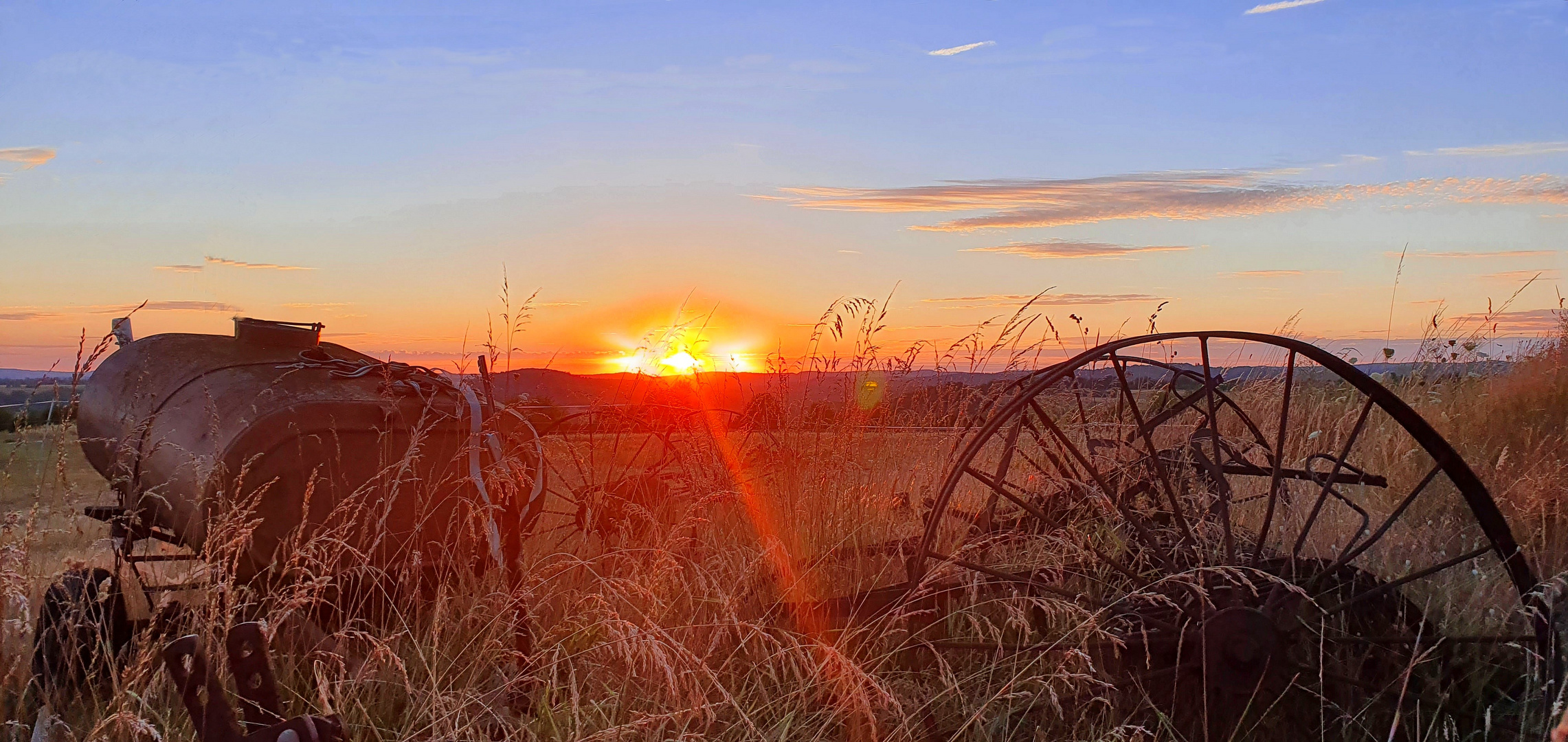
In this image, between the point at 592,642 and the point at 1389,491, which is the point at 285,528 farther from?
the point at 1389,491

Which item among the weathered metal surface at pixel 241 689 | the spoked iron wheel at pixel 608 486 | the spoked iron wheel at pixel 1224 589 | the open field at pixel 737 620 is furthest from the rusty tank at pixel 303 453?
the spoked iron wheel at pixel 1224 589

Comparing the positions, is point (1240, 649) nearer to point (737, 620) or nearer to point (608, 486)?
point (737, 620)

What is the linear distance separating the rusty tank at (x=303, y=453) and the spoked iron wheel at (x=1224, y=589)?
6.85ft

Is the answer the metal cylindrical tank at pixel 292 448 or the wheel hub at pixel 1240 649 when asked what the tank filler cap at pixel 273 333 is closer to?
the metal cylindrical tank at pixel 292 448

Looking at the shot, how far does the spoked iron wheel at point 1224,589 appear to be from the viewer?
12.4 ft

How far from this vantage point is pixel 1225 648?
3.79m

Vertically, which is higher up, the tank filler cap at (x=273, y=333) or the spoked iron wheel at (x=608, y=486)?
the tank filler cap at (x=273, y=333)

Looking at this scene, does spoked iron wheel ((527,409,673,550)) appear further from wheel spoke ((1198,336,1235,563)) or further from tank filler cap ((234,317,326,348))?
wheel spoke ((1198,336,1235,563))

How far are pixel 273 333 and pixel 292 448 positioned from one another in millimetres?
1327

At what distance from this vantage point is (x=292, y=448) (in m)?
4.15

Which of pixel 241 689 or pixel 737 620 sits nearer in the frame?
pixel 241 689

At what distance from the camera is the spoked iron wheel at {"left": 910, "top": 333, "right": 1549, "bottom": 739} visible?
378cm

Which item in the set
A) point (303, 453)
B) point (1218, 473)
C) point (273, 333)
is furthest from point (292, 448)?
point (1218, 473)

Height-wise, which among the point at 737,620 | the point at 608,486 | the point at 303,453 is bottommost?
the point at 737,620
